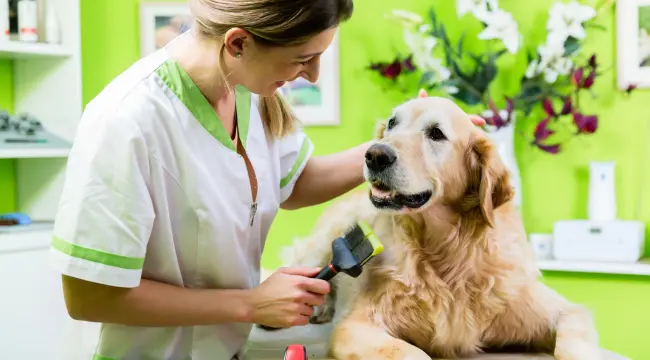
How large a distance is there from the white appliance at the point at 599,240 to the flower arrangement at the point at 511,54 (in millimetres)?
308

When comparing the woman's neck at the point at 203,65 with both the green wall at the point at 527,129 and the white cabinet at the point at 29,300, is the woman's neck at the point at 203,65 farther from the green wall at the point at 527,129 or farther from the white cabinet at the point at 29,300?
the green wall at the point at 527,129

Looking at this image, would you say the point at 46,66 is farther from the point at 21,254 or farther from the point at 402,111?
the point at 402,111

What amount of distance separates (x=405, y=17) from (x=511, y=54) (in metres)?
0.46

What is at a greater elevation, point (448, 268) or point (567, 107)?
point (567, 107)

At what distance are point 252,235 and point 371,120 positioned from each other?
1.85m

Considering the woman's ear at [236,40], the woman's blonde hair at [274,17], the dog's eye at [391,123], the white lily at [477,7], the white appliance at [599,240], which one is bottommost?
the white appliance at [599,240]

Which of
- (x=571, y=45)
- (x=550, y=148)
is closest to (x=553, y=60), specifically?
(x=571, y=45)

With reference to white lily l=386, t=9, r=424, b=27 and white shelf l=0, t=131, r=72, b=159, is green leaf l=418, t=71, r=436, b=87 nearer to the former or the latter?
white lily l=386, t=9, r=424, b=27

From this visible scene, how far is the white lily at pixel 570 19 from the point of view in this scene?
2683mm

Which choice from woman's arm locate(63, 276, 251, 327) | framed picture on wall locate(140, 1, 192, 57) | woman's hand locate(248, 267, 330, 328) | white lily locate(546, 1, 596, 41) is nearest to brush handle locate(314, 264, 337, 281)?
woman's hand locate(248, 267, 330, 328)

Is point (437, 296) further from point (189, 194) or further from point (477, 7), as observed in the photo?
point (477, 7)

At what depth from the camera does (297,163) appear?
58.4 inches

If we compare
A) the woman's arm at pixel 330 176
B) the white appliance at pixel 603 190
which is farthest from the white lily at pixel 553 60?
the woman's arm at pixel 330 176

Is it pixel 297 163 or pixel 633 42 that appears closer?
pixel 297 163
